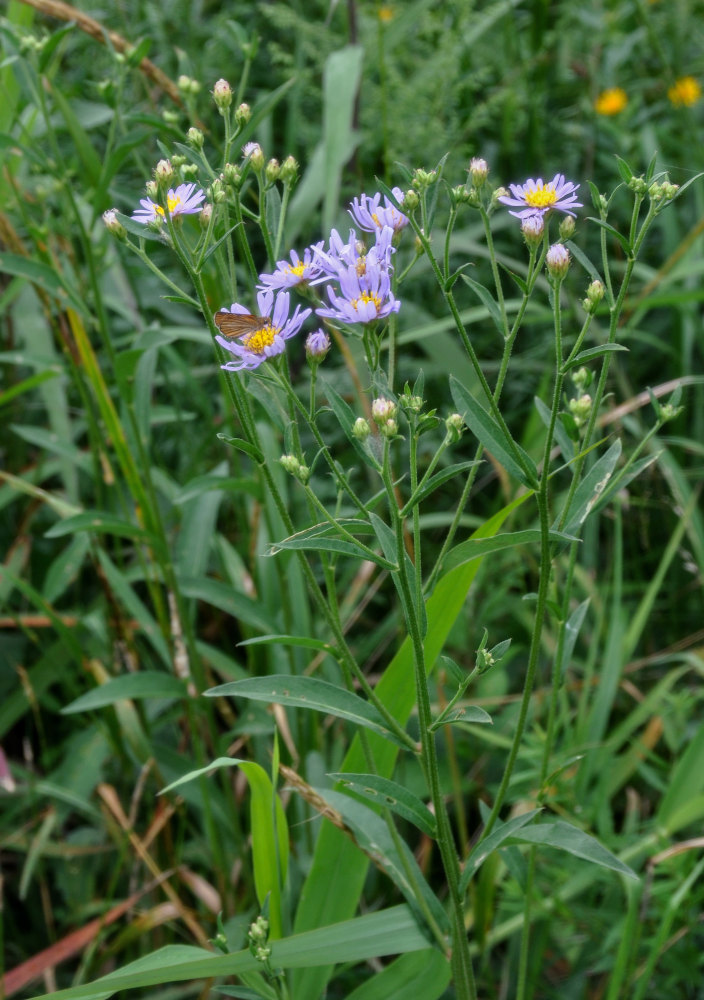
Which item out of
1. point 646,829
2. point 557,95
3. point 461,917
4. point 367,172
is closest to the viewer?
point 461,917

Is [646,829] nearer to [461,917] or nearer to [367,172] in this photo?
[461,917]

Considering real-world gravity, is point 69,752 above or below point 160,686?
below

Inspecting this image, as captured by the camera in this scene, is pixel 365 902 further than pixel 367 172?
No

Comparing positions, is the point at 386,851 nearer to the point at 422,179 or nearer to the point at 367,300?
the point at 367,300

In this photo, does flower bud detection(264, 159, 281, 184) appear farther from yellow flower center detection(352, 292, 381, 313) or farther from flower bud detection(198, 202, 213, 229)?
yellow flower center detection(352, 292, 381, 313)

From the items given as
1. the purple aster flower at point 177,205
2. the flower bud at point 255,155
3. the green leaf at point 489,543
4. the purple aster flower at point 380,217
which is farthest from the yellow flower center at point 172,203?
the green leaf at point 489,543

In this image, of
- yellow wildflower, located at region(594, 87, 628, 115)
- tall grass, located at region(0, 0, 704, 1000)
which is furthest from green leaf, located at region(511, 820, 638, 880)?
yellow wildflower, located at region(594, 87, 628, 115)

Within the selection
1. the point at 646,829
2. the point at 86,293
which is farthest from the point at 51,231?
the point at 646,829
